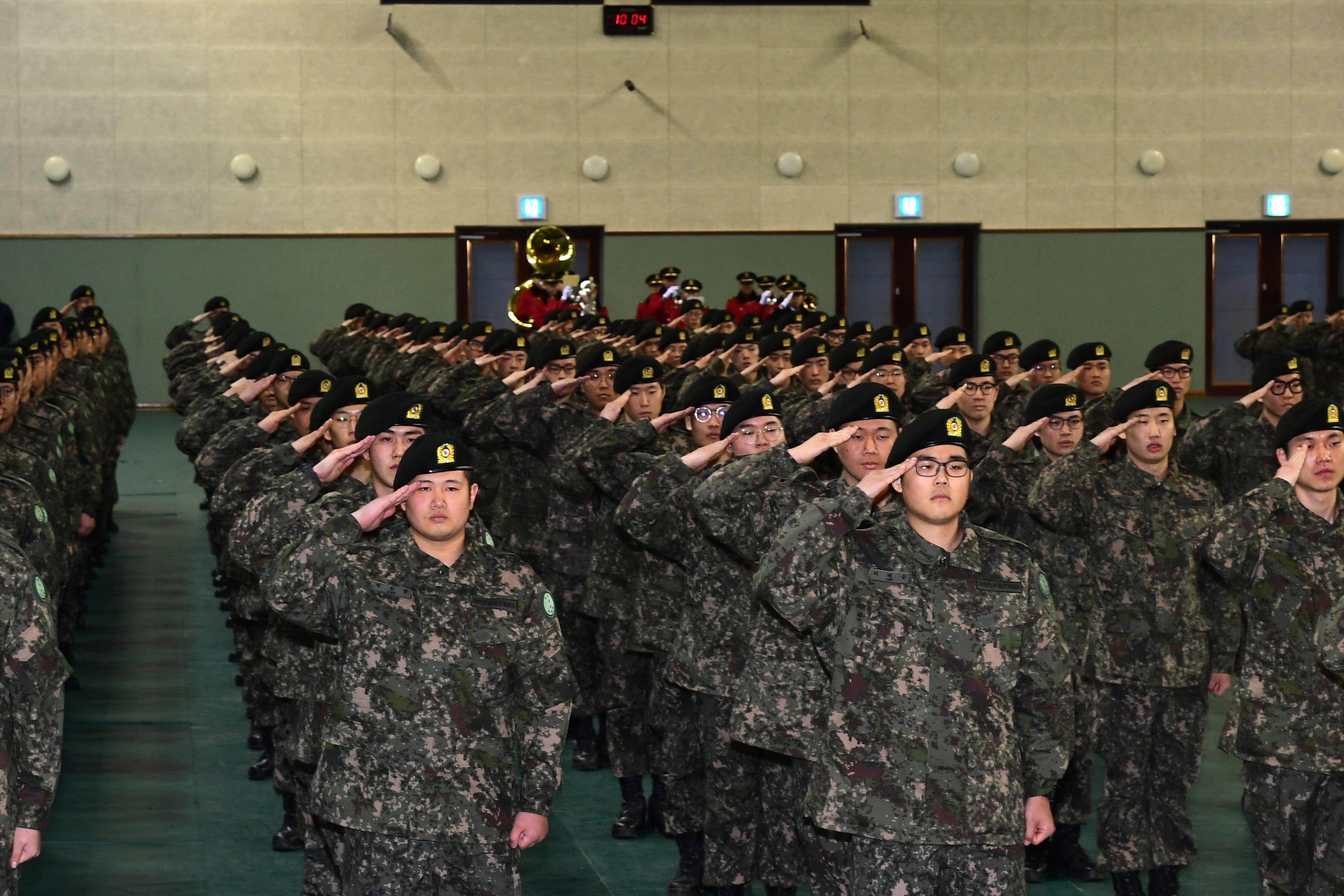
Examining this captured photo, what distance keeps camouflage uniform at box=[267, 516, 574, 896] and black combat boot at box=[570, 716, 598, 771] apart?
415 cm

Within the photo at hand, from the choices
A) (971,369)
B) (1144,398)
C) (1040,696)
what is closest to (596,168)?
(971,369)

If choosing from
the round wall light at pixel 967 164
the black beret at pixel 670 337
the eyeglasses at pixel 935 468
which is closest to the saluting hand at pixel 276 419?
the eyeglasses at pixel 935 468

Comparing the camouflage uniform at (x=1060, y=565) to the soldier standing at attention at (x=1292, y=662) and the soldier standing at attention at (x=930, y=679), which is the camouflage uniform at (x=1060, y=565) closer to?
the soldier standing at attention at (x=1292, y=662)

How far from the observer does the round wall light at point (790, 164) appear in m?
25.6

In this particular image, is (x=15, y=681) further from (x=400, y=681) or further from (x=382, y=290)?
(x=382, y=290)

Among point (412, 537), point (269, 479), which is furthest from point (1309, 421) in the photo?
point (269, 479)

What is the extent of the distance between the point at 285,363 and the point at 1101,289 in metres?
19.2

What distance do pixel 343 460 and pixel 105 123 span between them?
817 inches

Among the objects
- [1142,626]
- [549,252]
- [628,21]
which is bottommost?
[1142,626]

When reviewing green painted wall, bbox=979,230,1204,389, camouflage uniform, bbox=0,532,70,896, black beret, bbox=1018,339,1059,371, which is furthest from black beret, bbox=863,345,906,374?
green painted wall, bbox=979,230,1204,389

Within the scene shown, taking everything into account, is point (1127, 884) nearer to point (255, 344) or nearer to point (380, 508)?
point (380, 508)

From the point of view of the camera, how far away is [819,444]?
17.8 ft

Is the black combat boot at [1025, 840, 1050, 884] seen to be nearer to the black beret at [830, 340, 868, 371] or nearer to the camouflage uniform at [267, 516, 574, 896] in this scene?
the camouflage uniform at [267, 516, 574, 896]

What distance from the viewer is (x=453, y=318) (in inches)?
1011
